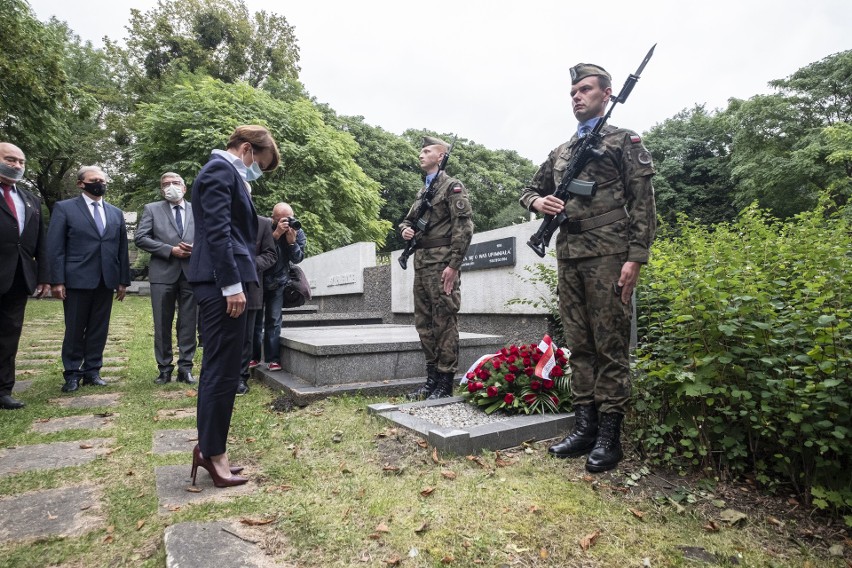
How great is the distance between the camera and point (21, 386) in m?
5.12

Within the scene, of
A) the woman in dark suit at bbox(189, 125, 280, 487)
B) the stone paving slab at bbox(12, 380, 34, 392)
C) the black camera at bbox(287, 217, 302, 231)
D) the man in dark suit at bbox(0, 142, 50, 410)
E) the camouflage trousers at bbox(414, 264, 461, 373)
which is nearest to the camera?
the woman in dark suit at bbox(189, 125, 280, 487)

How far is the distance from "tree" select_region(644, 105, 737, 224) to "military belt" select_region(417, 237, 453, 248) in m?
27.8

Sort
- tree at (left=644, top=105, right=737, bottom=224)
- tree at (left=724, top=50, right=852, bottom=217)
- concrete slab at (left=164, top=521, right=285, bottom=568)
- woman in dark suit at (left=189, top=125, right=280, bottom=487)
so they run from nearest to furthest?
1. concrete slab at (left=164, top=521, right=285, bottom=568)
2. woman in dark suit at (left=189, top=125, right=280, bottom=487)
3. tree at (left=724, top=50, right=852, bottom=217)
4. tree at (left=644, top=105, right=737, bottom=224)

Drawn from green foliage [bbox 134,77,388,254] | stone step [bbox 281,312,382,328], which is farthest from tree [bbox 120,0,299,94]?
stone step [bbox 281,312,382,328]

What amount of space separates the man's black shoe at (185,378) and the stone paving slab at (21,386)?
133 centimetres

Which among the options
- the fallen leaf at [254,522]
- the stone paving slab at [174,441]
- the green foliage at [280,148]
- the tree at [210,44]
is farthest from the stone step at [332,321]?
the tree at [210,44]

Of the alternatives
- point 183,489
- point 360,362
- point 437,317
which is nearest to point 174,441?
point 183,489

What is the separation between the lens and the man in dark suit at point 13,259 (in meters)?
4.38

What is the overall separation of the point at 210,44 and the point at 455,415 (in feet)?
93.6

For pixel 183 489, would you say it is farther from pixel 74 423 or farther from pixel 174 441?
pixel 74 423

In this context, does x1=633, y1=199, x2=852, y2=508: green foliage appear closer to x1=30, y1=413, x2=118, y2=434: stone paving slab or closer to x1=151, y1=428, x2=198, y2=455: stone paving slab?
x1=151, y1=428, x2=198, y2=455: stone paving slab

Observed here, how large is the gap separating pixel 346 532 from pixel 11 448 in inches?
99.1

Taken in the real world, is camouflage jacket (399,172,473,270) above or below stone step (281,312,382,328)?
above

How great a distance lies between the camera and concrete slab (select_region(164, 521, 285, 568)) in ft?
6.36
